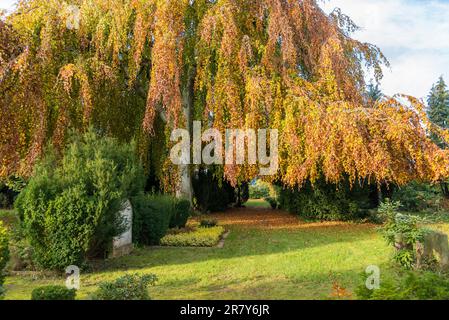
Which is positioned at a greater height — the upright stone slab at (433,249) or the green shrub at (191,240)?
the upright stone slab at (433,249)

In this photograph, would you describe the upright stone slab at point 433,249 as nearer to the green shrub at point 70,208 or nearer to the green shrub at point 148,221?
the green shrub at point 70,208

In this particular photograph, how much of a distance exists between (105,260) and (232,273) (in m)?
2.91

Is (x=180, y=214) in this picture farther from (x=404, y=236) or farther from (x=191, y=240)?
(x=404, y=236)

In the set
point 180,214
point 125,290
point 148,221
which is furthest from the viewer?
point 180,214

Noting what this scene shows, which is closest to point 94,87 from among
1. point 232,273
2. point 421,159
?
point 232,273

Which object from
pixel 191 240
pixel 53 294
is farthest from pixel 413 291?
Result: pixel 191 240

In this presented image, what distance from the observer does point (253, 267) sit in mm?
8070

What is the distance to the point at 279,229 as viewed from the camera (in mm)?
13883

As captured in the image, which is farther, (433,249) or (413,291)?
(433,249)

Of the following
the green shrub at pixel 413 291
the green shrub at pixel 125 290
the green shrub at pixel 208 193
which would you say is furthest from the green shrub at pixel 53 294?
the green shrub at pixel 208 193

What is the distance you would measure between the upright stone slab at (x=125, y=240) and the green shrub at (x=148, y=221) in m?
0.30

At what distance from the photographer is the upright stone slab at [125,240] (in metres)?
9.19

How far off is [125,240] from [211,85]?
603cm

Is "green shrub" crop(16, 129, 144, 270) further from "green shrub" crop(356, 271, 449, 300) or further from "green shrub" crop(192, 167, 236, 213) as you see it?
"green shrub" crop(192, 167, 236, 213)
